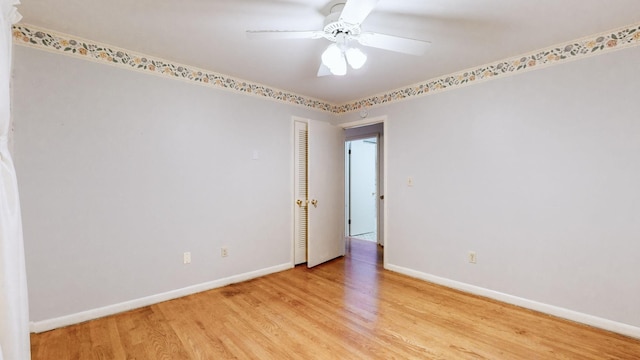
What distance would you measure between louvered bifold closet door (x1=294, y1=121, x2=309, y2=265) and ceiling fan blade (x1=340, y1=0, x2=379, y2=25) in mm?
2188

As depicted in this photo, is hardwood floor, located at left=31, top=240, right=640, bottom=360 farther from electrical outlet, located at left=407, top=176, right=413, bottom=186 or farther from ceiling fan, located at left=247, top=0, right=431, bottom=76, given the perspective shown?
ceiling fan, located at left=247, top=0, right=431, bottom=76

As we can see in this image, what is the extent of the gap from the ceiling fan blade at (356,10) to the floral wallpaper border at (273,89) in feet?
5.97

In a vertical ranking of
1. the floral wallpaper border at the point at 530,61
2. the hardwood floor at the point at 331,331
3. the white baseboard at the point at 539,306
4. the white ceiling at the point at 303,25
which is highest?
the white ceiling at the point at 303,25

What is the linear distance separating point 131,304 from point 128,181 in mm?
1075

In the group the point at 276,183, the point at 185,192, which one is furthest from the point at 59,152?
the point at 276,183

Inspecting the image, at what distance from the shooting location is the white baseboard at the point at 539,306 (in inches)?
82.9

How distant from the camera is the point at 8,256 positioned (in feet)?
3.67

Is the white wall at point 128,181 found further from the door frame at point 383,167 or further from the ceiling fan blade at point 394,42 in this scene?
the ceiling fan blade at point 394,42

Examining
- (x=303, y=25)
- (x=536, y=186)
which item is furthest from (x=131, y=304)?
(x=536, y=186)

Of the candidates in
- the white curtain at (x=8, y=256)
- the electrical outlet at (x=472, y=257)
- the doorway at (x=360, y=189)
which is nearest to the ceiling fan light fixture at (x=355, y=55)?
the white curtain at (x=8, y=256)

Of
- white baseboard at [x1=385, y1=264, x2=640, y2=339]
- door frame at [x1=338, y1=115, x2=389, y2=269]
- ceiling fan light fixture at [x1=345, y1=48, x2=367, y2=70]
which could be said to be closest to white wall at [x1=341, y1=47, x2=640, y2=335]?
white baseboard at [x1=385, y1=264, x2=640, y2=339]

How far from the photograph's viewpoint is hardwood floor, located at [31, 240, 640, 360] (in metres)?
1.88

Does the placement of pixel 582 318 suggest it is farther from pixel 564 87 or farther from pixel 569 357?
pixel 564 87

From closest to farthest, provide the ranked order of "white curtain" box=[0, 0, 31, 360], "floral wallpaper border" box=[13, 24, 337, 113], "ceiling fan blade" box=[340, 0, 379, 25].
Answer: "white curtain" box=[0, 0, 31, 360]
"ceiling fan blade" box=[340, 0, 379, 25]
"floral wallpaper border" box=[13, 24, 337, 113]
